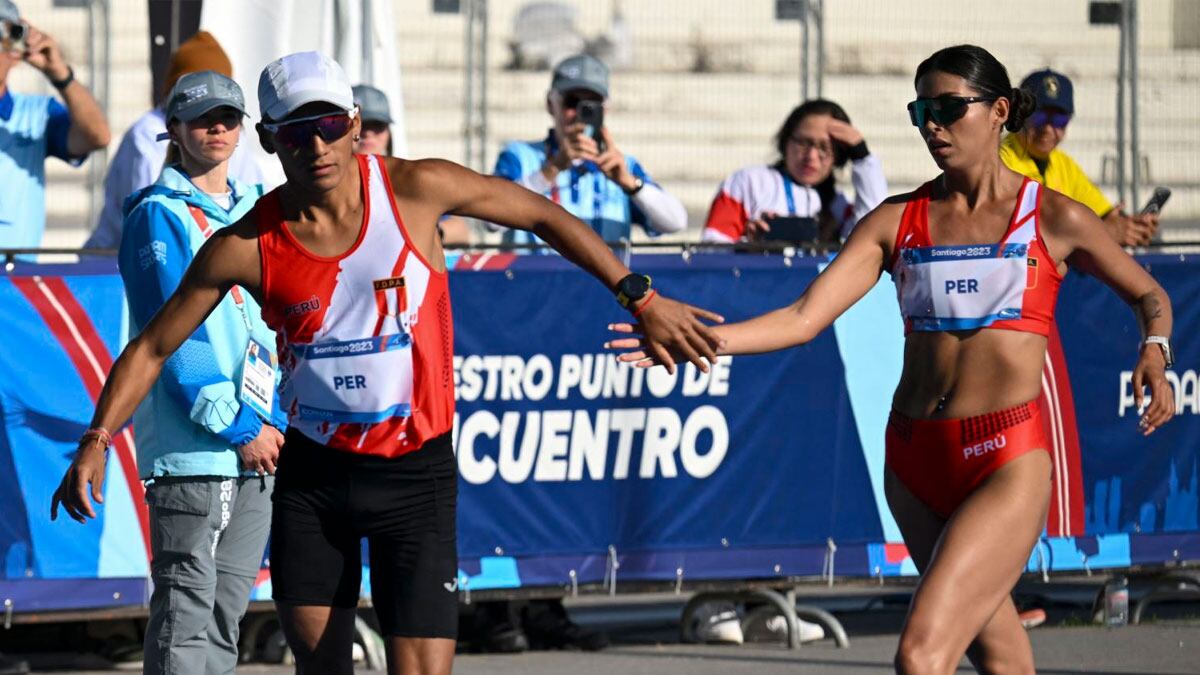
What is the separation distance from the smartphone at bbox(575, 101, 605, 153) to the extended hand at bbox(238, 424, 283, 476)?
11.0ft

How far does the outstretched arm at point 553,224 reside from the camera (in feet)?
16.8

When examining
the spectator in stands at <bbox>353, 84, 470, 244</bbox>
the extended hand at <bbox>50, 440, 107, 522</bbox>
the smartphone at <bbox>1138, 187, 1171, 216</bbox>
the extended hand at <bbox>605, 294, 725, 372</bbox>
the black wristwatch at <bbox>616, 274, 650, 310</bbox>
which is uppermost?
the spectator in stands at <bbox>353, 84, 470, 244</bbox>

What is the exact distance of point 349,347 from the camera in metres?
5.01

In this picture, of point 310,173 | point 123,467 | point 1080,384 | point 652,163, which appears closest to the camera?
point 310,173

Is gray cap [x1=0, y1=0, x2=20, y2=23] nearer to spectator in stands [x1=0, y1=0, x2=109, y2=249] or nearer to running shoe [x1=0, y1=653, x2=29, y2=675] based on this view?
spectator in stands [x1=0, y1=0, x2=109, y2=249]

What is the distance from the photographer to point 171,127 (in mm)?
6043

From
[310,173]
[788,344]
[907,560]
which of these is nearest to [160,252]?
[310,173]

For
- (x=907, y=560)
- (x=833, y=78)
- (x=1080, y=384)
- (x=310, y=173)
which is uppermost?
(x=833, y=78)

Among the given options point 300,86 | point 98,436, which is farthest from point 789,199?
point 98,436

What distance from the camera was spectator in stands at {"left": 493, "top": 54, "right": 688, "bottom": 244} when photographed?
891 centimetres

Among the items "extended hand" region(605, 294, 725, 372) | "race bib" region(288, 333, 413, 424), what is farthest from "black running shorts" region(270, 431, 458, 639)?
"extended hand" region(605, 294, 725, 372)

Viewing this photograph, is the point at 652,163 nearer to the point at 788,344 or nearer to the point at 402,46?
the point at 402,46

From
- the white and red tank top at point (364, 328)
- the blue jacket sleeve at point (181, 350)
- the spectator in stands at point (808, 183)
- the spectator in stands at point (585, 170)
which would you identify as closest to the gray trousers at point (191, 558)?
the blue jacket sleeve at point (181, 350)

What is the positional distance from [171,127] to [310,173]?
1.23 meters
